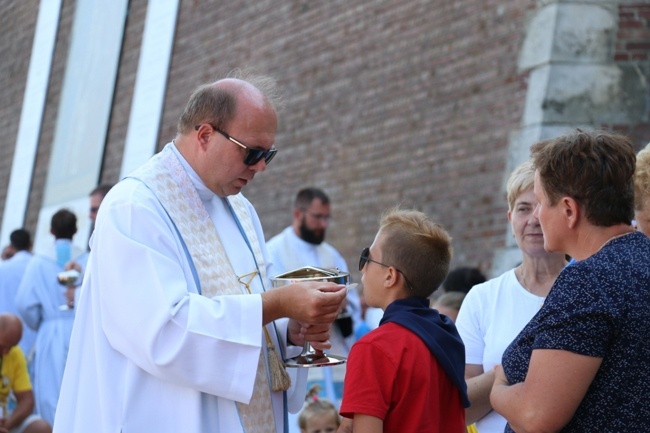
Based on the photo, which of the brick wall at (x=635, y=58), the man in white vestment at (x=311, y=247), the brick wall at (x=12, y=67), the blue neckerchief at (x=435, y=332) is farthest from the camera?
the brick wall at (x=12, y=67)

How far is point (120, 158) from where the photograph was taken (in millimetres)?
14727

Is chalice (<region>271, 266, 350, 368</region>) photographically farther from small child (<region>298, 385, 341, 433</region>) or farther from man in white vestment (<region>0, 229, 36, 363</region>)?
man in white vestment (<region>0, 229, 36, 363</region>)

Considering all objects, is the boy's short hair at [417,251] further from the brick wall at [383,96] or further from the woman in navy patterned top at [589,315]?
the brick wall at [383,96]

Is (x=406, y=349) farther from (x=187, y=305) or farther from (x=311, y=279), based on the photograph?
(x=187, y=305)

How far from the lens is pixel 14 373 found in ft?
25.4

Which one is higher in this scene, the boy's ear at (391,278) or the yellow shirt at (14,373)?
the boy's ear at (391,278)

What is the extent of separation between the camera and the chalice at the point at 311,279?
3.72m

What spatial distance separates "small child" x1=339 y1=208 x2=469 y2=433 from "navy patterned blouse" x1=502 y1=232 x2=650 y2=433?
0.67 meters

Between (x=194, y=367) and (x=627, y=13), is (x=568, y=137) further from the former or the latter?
(x=627, y=13)

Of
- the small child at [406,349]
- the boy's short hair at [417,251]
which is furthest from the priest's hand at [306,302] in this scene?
the boy's short hair at [417,251]

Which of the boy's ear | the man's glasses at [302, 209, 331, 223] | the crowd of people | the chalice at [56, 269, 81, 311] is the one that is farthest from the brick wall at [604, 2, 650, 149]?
the boy's ear

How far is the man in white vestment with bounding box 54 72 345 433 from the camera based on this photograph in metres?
3.54

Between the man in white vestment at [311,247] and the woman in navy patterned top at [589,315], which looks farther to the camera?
the man in white vestment at [311,247]

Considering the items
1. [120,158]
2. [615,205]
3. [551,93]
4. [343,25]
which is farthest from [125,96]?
[615,205]
